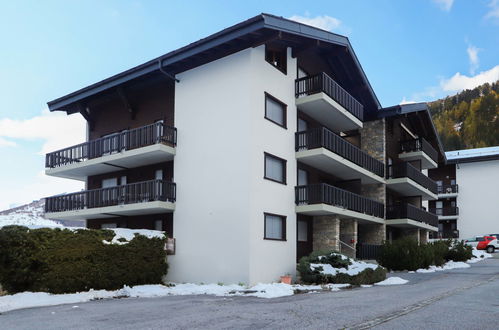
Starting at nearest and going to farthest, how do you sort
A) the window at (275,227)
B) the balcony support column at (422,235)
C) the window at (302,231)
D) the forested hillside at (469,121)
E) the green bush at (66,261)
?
the green bush at (66,261) → the window at (275,227) → the window at (302,231) → the balcony support column at (422,235) → the forested hillside at (469,121)

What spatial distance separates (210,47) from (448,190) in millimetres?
46558

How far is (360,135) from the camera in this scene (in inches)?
1358

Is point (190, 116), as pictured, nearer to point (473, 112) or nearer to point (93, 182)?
point (93, 182)

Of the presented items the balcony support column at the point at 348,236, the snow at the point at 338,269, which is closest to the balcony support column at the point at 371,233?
the balcony support column at the point at 348,236

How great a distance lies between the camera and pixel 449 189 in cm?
5906

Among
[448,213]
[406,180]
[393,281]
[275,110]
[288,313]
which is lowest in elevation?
[393,281]

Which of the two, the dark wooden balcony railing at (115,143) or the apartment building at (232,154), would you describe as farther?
the dark wooden balcony railing at (115,143)

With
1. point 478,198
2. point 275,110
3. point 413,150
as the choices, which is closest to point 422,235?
point 413,150

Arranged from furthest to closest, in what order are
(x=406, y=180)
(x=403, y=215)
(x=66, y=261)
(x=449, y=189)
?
(x=449, y=189) → (x=403, y=215) → (x=406, y=180) → (x=66, y=261)

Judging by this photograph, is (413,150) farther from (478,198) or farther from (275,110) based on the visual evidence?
(478,198)

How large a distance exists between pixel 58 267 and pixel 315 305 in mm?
9373

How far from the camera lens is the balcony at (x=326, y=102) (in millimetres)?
24641

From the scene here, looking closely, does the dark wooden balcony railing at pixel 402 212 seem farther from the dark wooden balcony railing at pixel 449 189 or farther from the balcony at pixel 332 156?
the dark wooden balcony railing at pixel 449 189

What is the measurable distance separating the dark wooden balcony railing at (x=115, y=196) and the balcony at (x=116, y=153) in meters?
1.52
